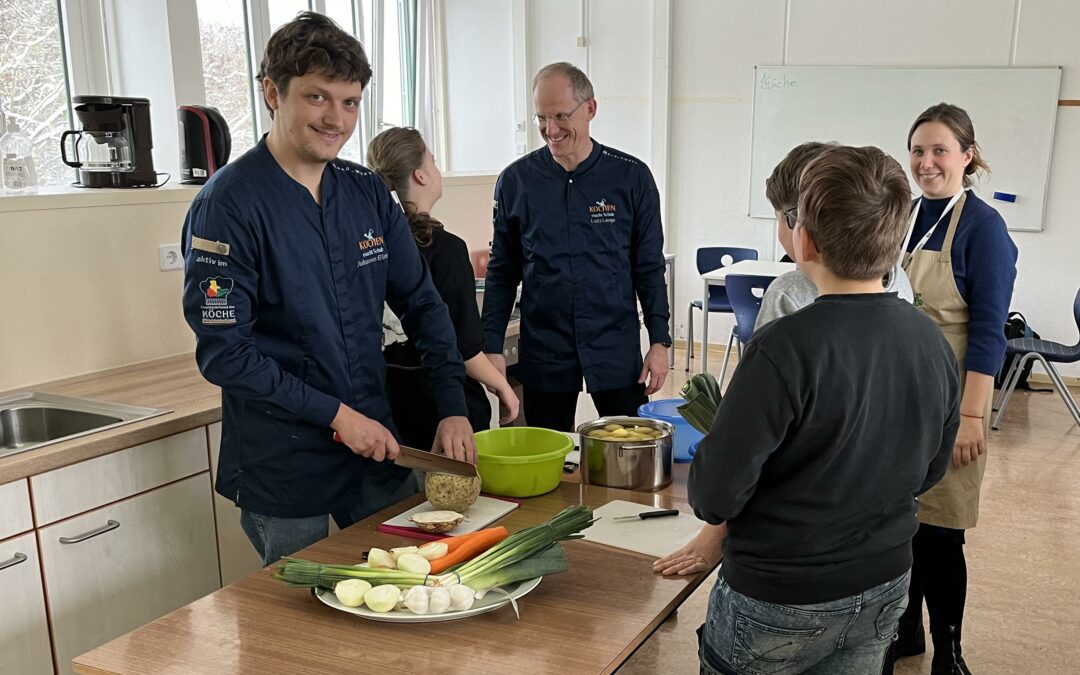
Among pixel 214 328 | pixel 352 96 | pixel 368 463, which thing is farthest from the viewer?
pixel 368 463

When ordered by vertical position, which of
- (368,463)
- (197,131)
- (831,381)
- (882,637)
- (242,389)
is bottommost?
(882,637)

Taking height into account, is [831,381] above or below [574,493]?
above

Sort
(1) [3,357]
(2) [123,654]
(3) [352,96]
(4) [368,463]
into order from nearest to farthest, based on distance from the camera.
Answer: (2) [123,654]
(3) [352,96]
(4) [368,463]
(1) [3,357]

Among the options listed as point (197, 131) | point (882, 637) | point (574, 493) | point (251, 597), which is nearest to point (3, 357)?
point (197, 131)

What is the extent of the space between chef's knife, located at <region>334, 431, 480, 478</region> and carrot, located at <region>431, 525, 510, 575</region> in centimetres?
19

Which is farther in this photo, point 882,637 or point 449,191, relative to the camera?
point 449,191

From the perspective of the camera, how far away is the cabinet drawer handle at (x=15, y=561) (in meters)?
1.87

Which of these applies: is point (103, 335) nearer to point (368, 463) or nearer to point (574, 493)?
point (368, 463)

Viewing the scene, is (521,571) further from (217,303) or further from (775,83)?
(775,83)

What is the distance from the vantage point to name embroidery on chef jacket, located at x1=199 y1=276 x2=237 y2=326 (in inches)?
64.7

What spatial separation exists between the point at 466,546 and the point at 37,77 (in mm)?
3679

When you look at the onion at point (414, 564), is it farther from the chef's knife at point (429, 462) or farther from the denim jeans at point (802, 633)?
the denim jeans at point (802, 633)

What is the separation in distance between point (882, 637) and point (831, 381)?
461mm

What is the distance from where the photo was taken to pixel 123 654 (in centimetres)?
126
